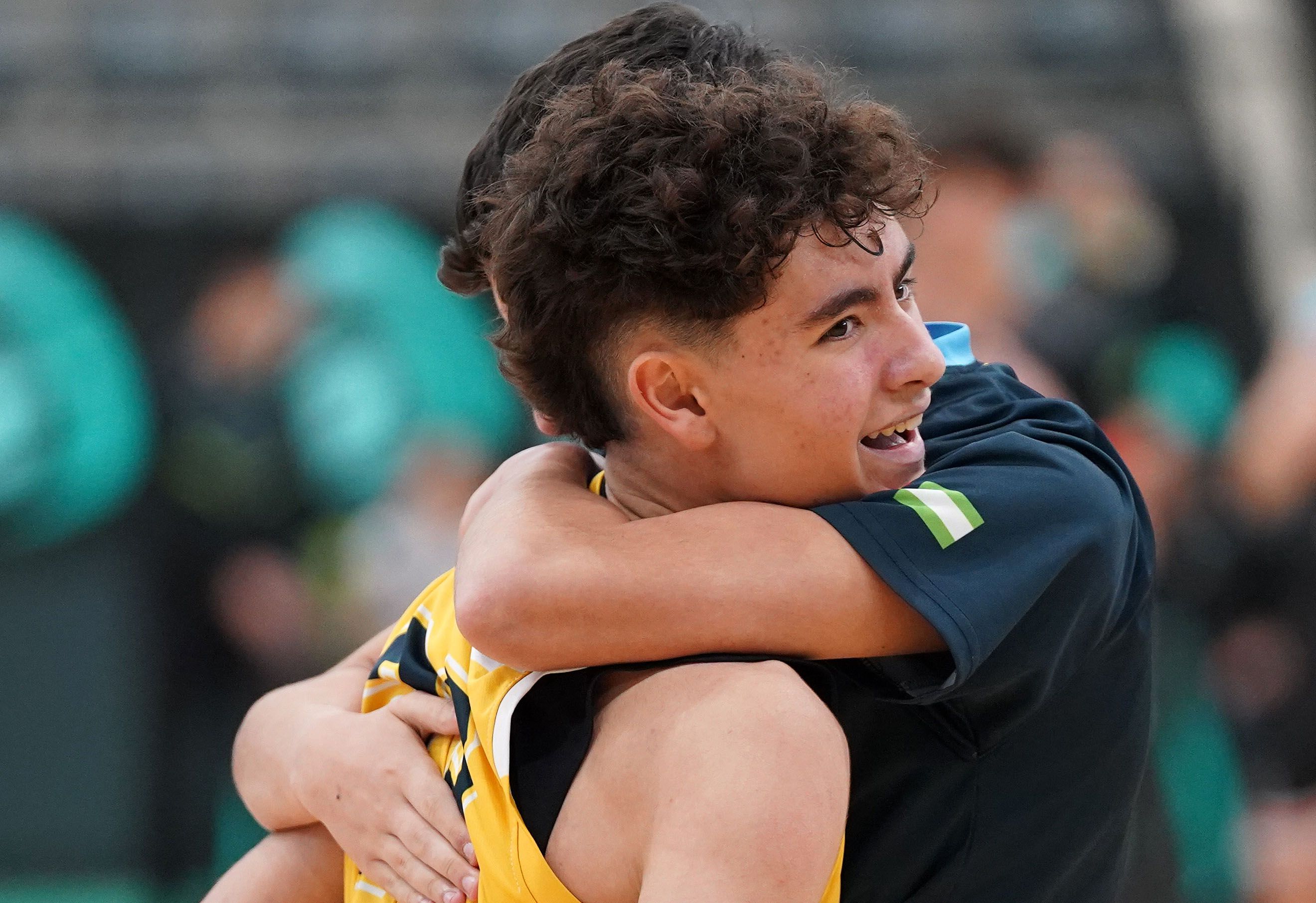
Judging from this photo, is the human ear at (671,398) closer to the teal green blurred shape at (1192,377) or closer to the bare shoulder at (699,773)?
the bare shoulder at (699,773)

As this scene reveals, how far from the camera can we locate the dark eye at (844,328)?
1556mm

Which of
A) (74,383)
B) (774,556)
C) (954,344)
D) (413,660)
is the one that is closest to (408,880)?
(413,660)

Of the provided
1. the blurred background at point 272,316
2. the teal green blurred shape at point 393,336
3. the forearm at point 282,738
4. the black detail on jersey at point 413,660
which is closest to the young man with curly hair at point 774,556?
the black detail on jersey at point 413,660

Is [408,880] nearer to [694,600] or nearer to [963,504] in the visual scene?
[694,600]

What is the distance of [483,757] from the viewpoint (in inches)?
61.1

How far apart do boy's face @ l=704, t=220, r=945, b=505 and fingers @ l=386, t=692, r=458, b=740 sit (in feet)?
1.44

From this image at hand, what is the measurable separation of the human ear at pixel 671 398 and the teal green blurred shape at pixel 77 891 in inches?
254

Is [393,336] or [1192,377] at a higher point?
[393,336]

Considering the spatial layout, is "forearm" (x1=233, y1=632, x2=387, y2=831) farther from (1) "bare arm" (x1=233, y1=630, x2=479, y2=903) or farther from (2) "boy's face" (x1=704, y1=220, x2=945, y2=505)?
(2) "boy's face" (x1=704, y1=220, x2=945, y2=505)

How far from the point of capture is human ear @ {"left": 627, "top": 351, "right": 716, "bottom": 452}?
159 cm

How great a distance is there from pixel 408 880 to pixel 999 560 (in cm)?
75

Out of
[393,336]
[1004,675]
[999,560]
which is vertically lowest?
[393,336]

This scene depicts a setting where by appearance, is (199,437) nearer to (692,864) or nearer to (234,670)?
(234,670)

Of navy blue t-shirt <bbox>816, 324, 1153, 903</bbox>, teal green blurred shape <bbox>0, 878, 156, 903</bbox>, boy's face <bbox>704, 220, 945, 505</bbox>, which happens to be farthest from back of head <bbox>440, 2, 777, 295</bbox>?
teal green blurred shape <bbox>0, 878, 156, 903</bbox>
